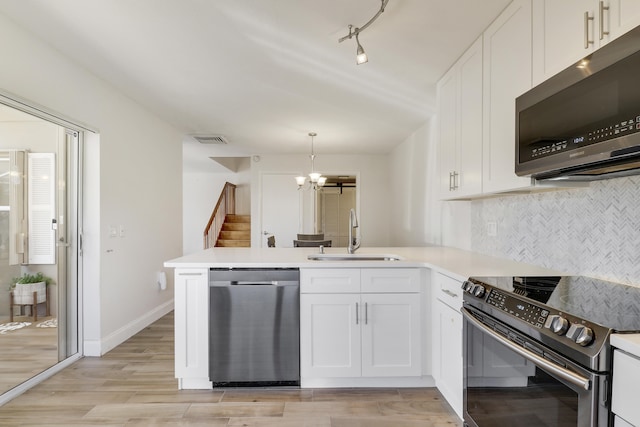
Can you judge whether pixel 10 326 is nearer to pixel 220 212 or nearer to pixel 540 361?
pixel 540 361

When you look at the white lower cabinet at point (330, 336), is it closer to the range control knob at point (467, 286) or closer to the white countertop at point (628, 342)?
the range control knob at point (467, 286)

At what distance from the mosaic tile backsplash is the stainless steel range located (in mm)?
120

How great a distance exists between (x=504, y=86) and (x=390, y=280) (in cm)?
135

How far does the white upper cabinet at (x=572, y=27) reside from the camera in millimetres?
1197

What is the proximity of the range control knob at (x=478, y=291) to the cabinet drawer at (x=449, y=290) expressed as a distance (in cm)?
26

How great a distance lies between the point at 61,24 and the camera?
2.17 m

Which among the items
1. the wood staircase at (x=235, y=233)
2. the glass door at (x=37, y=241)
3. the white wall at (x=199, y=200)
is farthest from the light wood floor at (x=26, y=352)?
the white wall at (x=199, y=200)

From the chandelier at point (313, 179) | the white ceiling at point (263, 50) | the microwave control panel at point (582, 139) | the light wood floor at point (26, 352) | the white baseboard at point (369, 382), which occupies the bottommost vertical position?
the white baseboard at point (369, 382)

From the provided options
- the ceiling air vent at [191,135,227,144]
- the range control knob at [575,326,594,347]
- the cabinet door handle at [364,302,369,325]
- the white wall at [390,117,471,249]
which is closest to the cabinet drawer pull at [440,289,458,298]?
the cabinet door handle at [364,302,369,325]

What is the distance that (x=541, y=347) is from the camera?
1166 mm

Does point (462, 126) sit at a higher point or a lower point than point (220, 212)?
higher

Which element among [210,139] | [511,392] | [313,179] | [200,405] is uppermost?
[210,139]

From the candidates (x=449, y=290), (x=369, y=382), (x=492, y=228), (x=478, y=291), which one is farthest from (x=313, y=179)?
(x=478, y=291)

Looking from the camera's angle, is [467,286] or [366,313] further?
[366,313]
